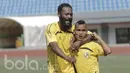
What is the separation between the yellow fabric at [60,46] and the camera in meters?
4.37

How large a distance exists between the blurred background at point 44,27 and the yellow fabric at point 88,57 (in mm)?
4450

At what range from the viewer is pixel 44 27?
13586mm

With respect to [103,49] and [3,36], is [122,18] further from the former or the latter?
[103,49]

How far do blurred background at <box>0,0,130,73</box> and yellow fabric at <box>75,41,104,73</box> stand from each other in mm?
4450

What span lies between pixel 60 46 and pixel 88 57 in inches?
14.6

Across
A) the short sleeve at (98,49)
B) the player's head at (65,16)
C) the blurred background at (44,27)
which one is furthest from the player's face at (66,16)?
the blurred background at (44,27)

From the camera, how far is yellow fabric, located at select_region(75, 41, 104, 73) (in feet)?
14.6

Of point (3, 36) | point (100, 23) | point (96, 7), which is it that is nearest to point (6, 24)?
point (3, 36)

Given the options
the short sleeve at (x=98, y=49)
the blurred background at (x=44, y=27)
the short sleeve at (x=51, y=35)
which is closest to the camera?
the short sleeve at (x=51, y=35)

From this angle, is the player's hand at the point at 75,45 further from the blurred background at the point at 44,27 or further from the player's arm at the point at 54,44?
the blurred background at the point at 44,27

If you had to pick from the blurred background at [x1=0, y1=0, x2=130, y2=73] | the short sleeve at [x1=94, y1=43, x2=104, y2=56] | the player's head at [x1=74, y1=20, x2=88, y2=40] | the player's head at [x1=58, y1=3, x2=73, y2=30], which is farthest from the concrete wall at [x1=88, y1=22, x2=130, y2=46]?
the player's head at [x1=58, y1=3, x2=73, y2=30]

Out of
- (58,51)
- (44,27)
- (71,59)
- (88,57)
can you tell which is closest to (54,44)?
(58,51)

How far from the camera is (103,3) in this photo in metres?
20.5

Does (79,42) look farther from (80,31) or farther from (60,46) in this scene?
(60,46)
